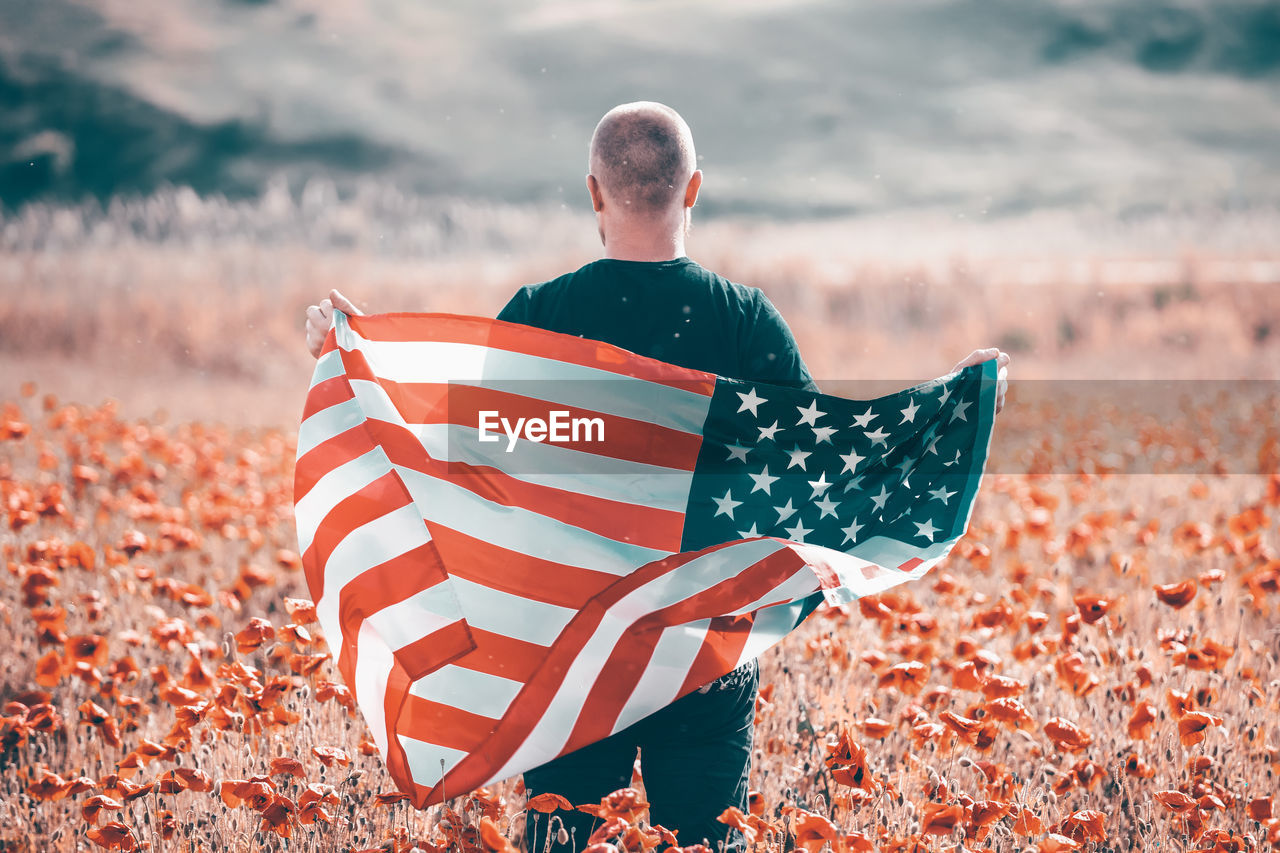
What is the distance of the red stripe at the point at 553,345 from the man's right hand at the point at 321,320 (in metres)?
0.23

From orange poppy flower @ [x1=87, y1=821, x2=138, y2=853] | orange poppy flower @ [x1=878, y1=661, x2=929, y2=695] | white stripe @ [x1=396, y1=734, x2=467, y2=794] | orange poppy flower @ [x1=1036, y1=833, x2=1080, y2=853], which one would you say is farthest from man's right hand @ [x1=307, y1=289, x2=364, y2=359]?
orange poppy flower @ [x1=1036, y1=833, x2=1080, y2=853]

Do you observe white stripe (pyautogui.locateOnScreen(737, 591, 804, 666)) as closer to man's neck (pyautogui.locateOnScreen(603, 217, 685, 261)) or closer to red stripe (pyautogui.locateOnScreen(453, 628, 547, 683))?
red stripe (pyautogui.locateOnScreen(453, 628, 547, 683))

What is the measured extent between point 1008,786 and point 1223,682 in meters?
2.10

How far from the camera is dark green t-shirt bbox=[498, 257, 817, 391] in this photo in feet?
7.76

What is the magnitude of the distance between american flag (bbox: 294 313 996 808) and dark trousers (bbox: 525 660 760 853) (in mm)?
126

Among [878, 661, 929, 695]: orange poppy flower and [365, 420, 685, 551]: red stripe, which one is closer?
[365, 420, 685, 551]: red stripe

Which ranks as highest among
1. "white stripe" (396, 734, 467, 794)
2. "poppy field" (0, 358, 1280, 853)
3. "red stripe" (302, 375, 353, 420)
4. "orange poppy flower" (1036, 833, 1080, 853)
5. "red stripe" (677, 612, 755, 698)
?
"red stripe" (302, 375, 353, 420)

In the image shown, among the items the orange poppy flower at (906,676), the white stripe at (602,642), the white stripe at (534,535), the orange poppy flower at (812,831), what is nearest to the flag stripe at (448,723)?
the white stripe at (602,642)

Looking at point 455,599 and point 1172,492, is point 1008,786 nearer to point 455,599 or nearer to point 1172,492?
point 455,599

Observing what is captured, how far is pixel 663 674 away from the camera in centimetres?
227

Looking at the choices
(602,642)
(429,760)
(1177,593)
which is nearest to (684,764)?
(602,642)

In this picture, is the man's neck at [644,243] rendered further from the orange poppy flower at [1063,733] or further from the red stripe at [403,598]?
the orange poppy flower at [1063,733]

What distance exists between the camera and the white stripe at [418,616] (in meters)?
2.42

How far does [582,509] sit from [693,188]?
874 mm
